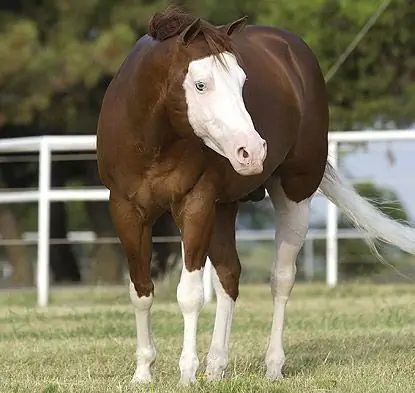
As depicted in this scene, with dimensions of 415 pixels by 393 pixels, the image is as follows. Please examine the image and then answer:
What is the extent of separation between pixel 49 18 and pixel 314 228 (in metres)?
5.57

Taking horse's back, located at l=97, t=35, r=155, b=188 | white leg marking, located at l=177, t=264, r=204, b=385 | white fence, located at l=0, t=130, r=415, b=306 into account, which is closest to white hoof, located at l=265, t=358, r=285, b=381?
white leg marking, located at l=177, t=264, r=204, b=385

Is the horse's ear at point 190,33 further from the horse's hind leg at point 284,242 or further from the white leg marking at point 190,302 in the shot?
the horse's hind leg at point 284,242

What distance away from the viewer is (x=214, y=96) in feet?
14.0

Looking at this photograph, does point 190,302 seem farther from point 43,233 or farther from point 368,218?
point 43,233

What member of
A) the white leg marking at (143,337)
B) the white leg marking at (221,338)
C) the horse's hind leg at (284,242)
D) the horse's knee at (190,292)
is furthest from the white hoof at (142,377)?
the horse's hind leg at (284,242)

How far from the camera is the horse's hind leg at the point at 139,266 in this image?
4695 mm

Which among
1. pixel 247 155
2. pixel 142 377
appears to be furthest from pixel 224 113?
pixel 142 377

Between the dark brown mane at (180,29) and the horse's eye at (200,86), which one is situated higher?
the dark brown mane at (180,29)

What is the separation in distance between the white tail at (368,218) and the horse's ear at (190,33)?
1.92 meters

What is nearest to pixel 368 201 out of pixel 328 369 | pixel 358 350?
pixel 358 350

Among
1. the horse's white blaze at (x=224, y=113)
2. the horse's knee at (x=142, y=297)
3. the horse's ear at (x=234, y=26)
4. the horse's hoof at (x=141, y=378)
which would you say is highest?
the horse's ear at (x=234, y=26)

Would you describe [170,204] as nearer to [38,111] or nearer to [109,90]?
[109,90]

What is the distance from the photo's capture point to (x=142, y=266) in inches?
189

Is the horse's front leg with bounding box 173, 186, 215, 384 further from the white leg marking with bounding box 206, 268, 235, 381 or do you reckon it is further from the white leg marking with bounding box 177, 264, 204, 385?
the white leg marking with bounding box 206, 268, 235, 381
